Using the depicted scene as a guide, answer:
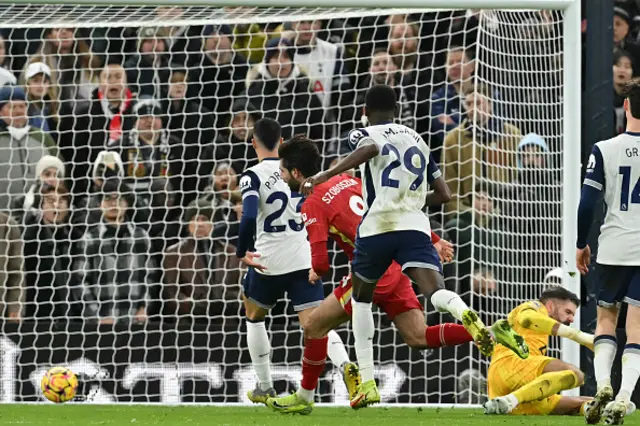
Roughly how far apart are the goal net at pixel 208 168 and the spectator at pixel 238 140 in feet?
0.07

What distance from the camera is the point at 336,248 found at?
10828mm

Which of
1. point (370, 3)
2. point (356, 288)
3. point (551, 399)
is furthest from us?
point (370, 3)

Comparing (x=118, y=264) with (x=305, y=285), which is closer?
(x=305, y=285)

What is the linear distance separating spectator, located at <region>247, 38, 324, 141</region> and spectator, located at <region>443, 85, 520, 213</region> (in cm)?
133

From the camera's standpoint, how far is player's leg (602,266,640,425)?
20.8 ft

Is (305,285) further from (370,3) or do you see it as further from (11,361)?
(11,361)

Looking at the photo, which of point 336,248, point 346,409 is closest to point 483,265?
point 336,248

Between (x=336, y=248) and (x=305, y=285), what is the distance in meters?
2.41

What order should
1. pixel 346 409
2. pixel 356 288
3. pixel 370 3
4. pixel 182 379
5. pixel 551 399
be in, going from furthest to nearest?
pixel 182 379 < pixel 370 3 < pixel 346 409 < pixel 551 399 < pixel 356 288

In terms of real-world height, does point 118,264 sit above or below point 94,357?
above

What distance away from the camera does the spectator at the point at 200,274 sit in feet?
35.3

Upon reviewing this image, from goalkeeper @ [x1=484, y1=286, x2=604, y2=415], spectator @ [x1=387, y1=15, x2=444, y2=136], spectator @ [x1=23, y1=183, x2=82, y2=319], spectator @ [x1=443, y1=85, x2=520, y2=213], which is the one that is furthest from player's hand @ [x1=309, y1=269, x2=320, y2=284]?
spectator @ [x1=23, y1=183, x2=82, y2=319]

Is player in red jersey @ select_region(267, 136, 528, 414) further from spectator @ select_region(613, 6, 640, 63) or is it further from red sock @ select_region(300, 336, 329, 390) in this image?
spectator @ select_region(613, 6, 640, 63)

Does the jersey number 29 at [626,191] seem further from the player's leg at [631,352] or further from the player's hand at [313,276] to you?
the player's hand at [313,276]
